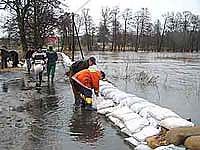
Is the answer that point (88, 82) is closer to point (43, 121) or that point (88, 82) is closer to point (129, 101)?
point (129, 101)

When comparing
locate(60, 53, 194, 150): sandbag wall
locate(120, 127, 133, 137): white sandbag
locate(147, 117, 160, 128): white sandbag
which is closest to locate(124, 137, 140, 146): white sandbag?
locate(60, 53, 194, 150): sandbag wall

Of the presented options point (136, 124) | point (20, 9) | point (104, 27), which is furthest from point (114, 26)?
point (136, 124)

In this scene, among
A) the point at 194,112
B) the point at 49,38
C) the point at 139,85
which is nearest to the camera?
the point at 194,112

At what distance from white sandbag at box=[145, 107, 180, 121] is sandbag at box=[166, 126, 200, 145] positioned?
170cm

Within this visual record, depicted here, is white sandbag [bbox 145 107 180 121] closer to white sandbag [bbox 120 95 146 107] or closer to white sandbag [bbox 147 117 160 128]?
white sandbag [bbox 147 117 160 128]

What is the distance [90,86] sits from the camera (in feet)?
36.0

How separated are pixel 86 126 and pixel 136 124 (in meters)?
1.24

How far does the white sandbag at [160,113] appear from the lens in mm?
8703

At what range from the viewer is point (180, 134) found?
6602 millimetres

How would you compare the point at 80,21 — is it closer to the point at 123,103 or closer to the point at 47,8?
the point at 47,8

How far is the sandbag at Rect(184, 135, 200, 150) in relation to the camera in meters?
6.07

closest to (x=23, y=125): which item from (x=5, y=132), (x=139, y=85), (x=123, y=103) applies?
(x=5, y=132)

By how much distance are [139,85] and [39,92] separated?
245 inches

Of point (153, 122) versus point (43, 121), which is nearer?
point (153, 122)
